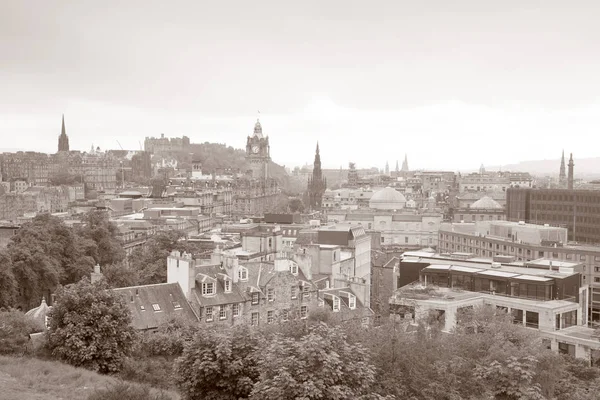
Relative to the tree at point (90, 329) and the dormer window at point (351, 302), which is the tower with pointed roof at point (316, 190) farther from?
the tree at point (90, 329)

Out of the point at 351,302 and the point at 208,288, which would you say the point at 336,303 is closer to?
the point at 351,302

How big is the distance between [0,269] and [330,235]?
101 ft

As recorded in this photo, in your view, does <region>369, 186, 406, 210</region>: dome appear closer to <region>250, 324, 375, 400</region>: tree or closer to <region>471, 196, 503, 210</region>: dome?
<region>471, 196, 503, 210</region>: dome

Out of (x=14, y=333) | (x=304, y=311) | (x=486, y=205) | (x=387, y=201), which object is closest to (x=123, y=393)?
(x=14, y=333)

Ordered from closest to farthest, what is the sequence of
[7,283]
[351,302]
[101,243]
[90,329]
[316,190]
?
1. [90,329]
2. [351,302]
3. [7,283]
4. [101,243]
5. [316,190]

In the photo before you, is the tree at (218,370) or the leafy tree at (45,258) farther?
the leafy tree at (45,258)

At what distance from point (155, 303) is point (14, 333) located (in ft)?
26.3

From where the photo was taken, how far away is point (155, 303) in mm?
36562

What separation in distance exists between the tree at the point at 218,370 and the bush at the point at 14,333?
9.85m

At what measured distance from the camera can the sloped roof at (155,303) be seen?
35.4m

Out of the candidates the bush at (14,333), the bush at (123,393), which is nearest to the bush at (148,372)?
the bush at (14,333)

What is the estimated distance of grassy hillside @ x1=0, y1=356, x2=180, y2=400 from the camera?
22.5m

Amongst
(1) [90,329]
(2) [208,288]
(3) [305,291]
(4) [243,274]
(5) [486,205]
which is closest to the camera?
(1) [90,329]

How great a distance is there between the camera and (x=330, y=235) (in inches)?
2616
